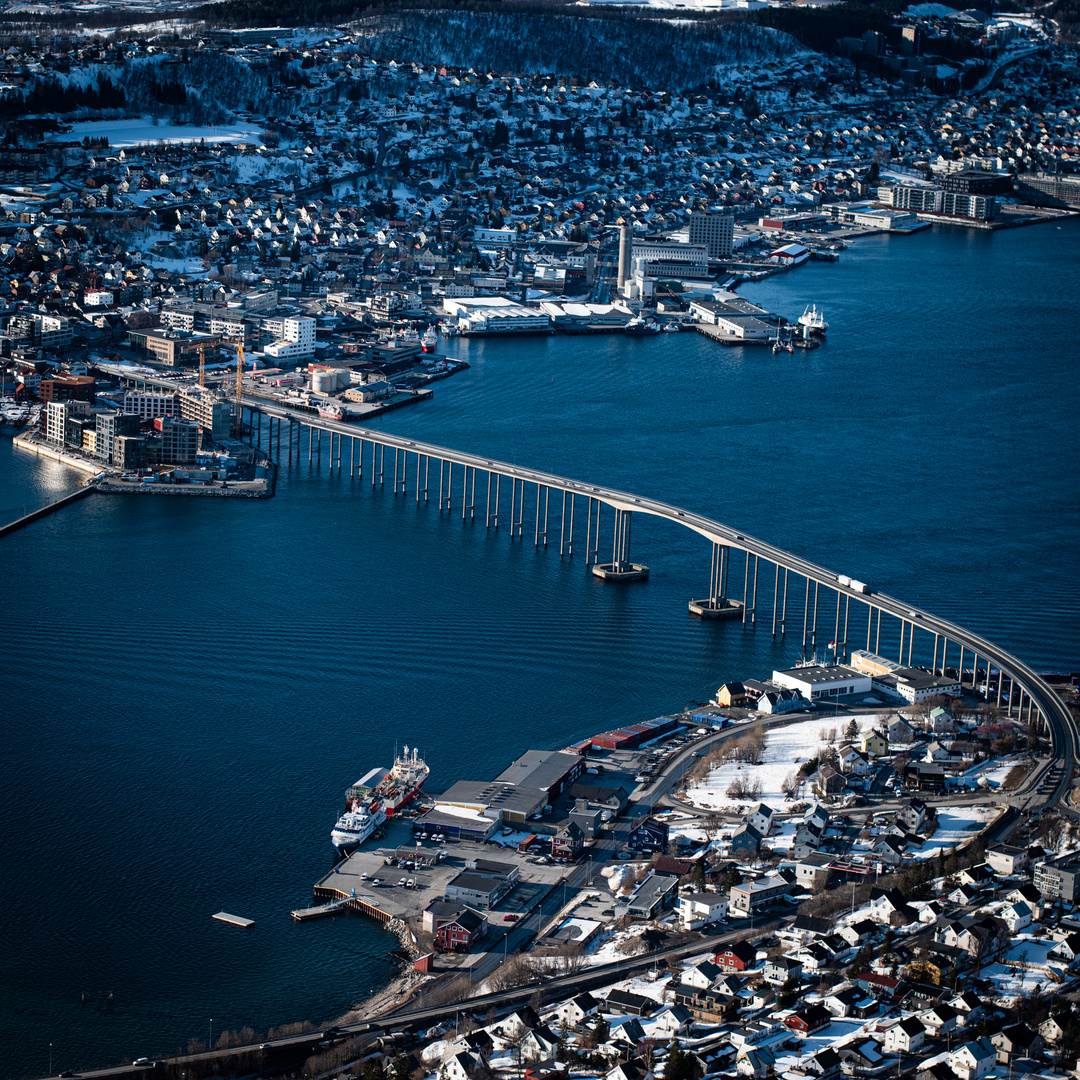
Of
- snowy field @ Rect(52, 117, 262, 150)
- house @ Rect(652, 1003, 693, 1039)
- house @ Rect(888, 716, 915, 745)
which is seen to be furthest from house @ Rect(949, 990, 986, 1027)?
snowy field @ Rect(52, 117, 262, 150)

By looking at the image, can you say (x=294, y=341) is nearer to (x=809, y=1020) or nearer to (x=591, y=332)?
(x=591, y=332)

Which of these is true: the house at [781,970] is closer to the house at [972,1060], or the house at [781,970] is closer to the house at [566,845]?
the house at [972,1060]

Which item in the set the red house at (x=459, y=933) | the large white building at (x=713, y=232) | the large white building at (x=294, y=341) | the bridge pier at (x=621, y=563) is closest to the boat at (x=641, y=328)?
the large white building at (x=294, y=341)

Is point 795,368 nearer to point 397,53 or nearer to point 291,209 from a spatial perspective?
point 291,209

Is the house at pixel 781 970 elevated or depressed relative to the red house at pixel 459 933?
elevated

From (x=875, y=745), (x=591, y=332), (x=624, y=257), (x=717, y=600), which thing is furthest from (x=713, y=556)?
(x=624, y=257)

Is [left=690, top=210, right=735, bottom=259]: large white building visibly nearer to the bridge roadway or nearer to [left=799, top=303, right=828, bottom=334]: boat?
[left=799, top=303, right=828, bottom=334]: boat
